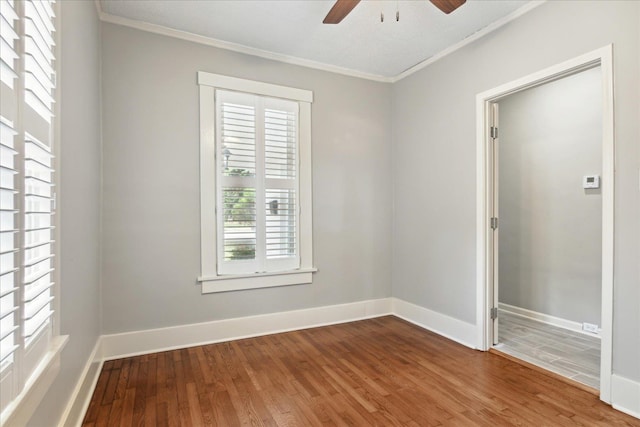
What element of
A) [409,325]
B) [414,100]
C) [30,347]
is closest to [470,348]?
[409,325]

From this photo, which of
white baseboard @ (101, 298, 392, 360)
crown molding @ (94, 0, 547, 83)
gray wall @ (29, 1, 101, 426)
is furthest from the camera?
white baseboard @ (101, 298, 392, 360)

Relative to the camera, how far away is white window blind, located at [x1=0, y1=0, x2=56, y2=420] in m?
0.97

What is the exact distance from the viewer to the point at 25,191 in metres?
1.12

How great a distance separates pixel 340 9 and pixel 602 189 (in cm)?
206

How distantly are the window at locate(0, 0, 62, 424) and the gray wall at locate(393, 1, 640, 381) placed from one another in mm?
2932

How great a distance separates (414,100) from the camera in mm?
3734

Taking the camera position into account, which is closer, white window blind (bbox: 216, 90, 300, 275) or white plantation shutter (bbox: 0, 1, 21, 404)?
white plantation shutter (bbox: 0, 1, 21, 404)

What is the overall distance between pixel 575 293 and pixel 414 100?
261cm

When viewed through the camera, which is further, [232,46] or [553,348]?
[232,46]

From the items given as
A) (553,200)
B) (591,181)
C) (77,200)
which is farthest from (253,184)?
(591,181)

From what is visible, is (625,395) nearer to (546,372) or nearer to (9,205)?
(546,372)

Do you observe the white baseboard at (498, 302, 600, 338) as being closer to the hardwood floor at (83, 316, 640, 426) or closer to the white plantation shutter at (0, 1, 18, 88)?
the hardwood floor at (83, 316, 640, 426)

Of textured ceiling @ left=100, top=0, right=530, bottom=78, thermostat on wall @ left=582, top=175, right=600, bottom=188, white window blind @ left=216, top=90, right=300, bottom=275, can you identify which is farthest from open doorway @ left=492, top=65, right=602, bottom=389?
white window blind @ left=216, top=90, right=300, bottom=275

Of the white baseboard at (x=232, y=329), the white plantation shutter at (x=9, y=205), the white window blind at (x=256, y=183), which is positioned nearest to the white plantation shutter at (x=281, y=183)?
the white window blind at (x=256, y=183)
